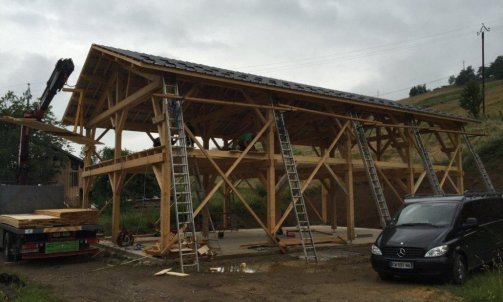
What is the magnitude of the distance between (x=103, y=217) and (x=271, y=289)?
61.8 ft

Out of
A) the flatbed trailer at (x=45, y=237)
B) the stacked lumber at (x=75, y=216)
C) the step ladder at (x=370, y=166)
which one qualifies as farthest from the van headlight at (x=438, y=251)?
the stacked lumber at (x=75, y=216)

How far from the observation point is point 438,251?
26.2 ft

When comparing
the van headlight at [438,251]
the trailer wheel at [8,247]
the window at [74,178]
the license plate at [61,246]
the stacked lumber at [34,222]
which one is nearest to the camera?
the van headlight at [438,251]

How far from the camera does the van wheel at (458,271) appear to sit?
800 cm

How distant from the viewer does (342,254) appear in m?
12.7

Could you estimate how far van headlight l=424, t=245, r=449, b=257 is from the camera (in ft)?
26.1

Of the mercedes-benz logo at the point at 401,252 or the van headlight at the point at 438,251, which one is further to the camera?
the mercedes-benz logo at the point at 401,252

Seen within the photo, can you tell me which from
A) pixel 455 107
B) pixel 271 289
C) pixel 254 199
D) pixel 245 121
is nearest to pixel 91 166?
pixel 245 121

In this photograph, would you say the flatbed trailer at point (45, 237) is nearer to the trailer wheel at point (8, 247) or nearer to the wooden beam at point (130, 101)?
the trailer wheel at point (8, 247)

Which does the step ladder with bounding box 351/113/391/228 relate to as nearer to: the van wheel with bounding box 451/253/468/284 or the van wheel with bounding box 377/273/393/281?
the van wheel with bounding box 377/273/393/281

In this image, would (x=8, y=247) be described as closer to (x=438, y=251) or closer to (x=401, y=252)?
(x=401, y=252)

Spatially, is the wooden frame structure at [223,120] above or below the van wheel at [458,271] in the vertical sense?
above

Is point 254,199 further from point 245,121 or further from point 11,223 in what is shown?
point 11,223

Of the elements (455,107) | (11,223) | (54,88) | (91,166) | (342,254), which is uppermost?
(455,107)
